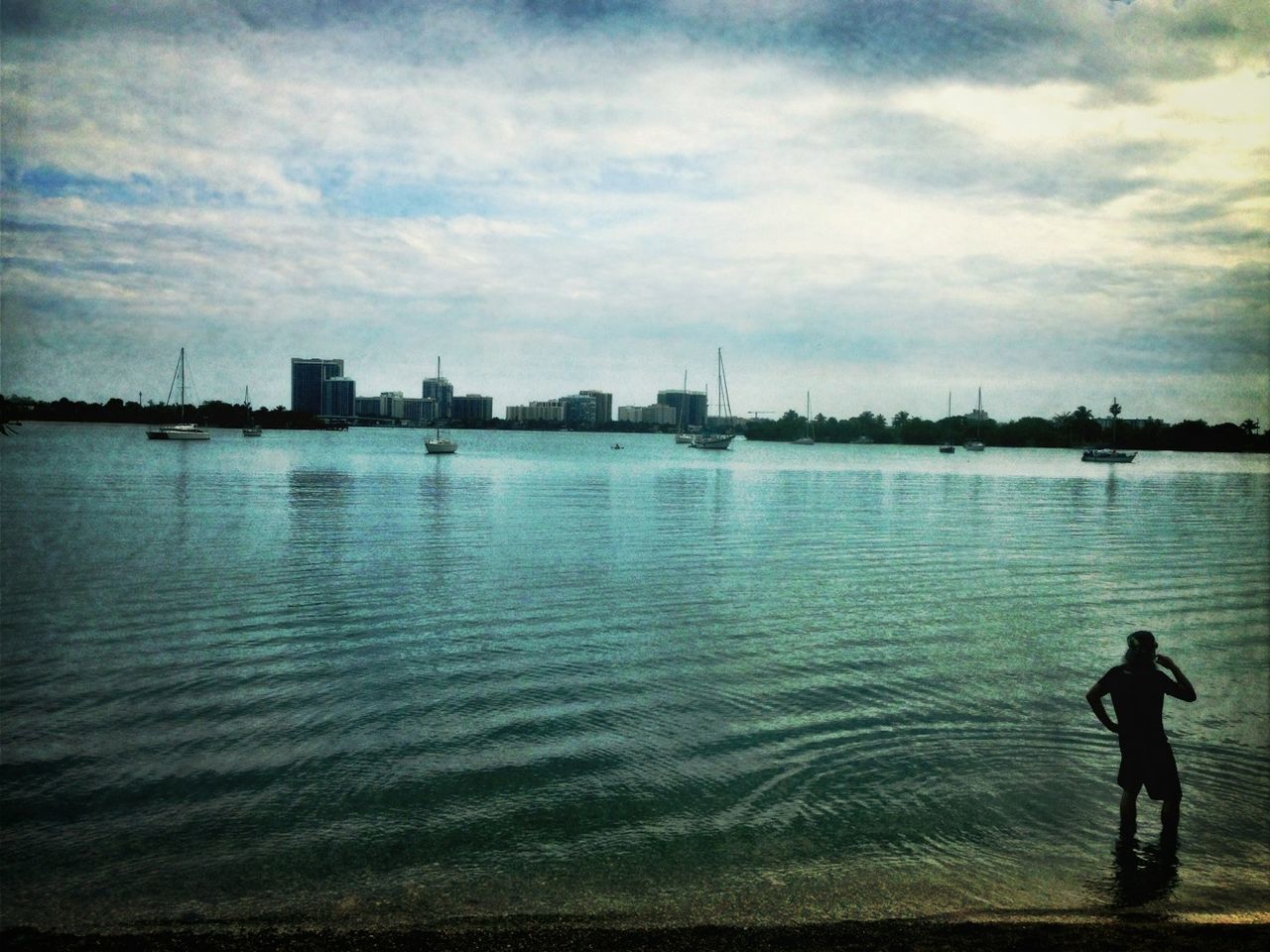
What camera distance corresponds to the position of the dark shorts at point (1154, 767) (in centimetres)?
883

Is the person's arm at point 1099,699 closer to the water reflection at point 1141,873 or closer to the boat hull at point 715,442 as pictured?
the water reflection at point 1141,873

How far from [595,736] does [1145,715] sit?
20.5 ft

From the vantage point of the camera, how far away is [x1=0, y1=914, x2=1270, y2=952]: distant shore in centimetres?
678

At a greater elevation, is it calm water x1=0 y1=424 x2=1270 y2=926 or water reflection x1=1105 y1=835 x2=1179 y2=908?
calm water x1=0 y1=424 x2=1270 y2=926

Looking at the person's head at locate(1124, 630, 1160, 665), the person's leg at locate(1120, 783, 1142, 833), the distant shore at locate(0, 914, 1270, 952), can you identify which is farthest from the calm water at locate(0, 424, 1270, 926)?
the person's head at locate(1124, 630, 1160, 665)

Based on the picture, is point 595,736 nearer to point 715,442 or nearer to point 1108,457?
point 1108,457

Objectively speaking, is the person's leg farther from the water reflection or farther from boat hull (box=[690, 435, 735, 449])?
boat hull (box=[690, 435, 735, 449])

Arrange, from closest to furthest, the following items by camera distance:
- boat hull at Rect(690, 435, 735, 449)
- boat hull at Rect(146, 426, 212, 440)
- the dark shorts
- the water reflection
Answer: the water reflection → the dark shorts → boat hull at Rect(146, 426, 212, 440) → boat hull at Rect(690, 435, 735, 449)

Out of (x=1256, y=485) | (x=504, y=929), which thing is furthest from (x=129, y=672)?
(x=1256, y=485)

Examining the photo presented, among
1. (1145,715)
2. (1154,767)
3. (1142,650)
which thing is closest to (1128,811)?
(1154,767)

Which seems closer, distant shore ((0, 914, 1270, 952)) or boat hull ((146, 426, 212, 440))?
distant shore ((0, 914, 1270, 952))

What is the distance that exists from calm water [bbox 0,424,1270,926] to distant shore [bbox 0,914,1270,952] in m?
0.42

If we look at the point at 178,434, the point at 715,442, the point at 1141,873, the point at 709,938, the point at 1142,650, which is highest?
the point at 715,442

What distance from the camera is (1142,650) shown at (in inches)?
338
